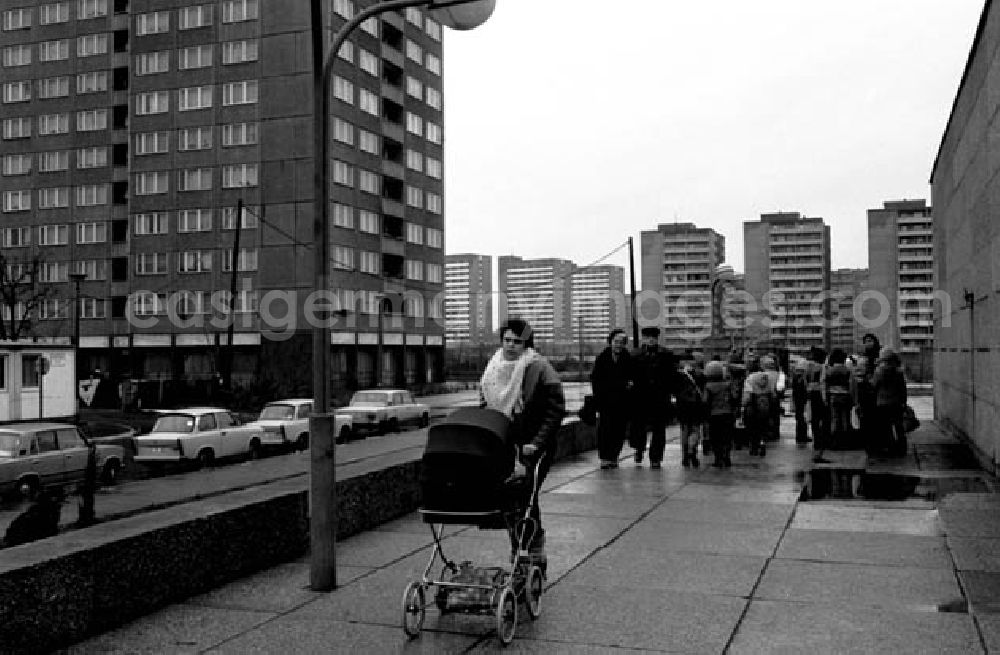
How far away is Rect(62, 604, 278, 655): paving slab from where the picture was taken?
221 inches

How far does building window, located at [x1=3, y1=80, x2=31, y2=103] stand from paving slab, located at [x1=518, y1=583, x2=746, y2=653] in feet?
268

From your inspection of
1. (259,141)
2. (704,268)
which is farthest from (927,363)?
(259,141)

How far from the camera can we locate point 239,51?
6719 cm

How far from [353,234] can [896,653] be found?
65.1m

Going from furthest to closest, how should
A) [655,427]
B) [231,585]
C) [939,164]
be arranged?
1. [939,164]
2. [655,427]
3. [231,585]

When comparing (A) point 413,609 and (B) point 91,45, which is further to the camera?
(B) point 91,45

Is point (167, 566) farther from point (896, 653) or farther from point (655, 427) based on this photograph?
point (655, 427)

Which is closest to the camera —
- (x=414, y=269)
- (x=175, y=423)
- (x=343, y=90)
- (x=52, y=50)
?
(x=175, y=423)

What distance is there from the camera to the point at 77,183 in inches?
2940

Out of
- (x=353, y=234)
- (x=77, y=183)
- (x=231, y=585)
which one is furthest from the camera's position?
(x=77, y=183)

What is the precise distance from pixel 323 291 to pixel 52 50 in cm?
7975

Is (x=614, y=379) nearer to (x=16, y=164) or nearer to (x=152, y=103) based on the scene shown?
(x=152, y=103)

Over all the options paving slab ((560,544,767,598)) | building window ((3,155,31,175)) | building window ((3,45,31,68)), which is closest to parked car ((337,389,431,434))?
paving slab ((560,544,767,598))

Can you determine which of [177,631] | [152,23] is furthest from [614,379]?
[152,23]
